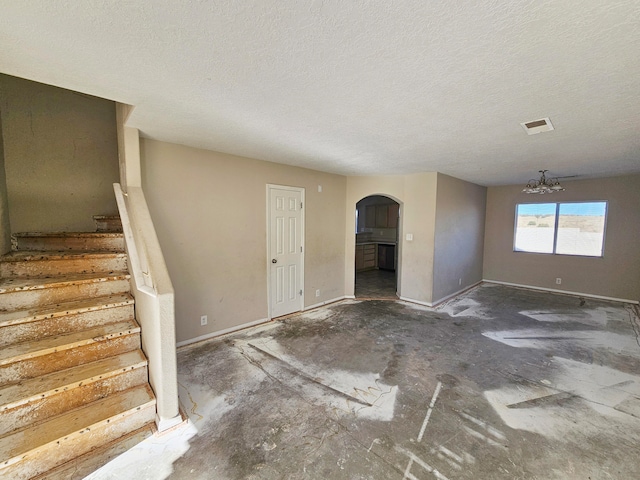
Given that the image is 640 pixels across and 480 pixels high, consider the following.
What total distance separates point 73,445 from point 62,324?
2.78 feet

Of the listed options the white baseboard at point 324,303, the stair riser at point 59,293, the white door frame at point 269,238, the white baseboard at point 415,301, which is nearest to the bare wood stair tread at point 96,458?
the stair riser at point 59,293

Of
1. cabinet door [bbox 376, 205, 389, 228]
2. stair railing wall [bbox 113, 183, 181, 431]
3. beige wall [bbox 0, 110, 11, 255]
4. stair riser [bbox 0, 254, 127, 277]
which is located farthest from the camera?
cabinet door [bbox 376, 205, 389, 228]

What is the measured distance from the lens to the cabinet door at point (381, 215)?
7.92 meters

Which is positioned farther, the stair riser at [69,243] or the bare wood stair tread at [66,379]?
the stair riser at [69,243]

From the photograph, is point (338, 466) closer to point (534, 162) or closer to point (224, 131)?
point (224, 131)

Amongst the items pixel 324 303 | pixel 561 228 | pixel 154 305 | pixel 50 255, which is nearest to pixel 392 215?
pixel 561 228

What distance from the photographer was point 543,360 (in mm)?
2854

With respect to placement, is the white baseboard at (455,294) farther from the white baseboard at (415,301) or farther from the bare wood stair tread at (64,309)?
the bare wood stair tread at (64,309)

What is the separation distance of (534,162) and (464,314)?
2492 millimetres

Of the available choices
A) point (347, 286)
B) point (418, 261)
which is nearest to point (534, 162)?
point (418, 261)

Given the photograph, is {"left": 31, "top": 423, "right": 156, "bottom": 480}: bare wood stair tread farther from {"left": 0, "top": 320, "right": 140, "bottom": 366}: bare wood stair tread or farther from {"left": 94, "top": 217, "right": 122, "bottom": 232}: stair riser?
{"left": 94, "top": 217, "right": 122, "bottom": 232}: stair riser

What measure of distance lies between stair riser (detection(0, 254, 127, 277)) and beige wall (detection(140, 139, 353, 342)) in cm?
50

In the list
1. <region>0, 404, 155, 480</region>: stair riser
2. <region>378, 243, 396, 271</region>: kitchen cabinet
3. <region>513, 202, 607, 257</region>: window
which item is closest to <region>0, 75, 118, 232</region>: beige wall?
<region>0, 404, 155, 480</region>: stair riser

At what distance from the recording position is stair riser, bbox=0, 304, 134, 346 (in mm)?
1788
